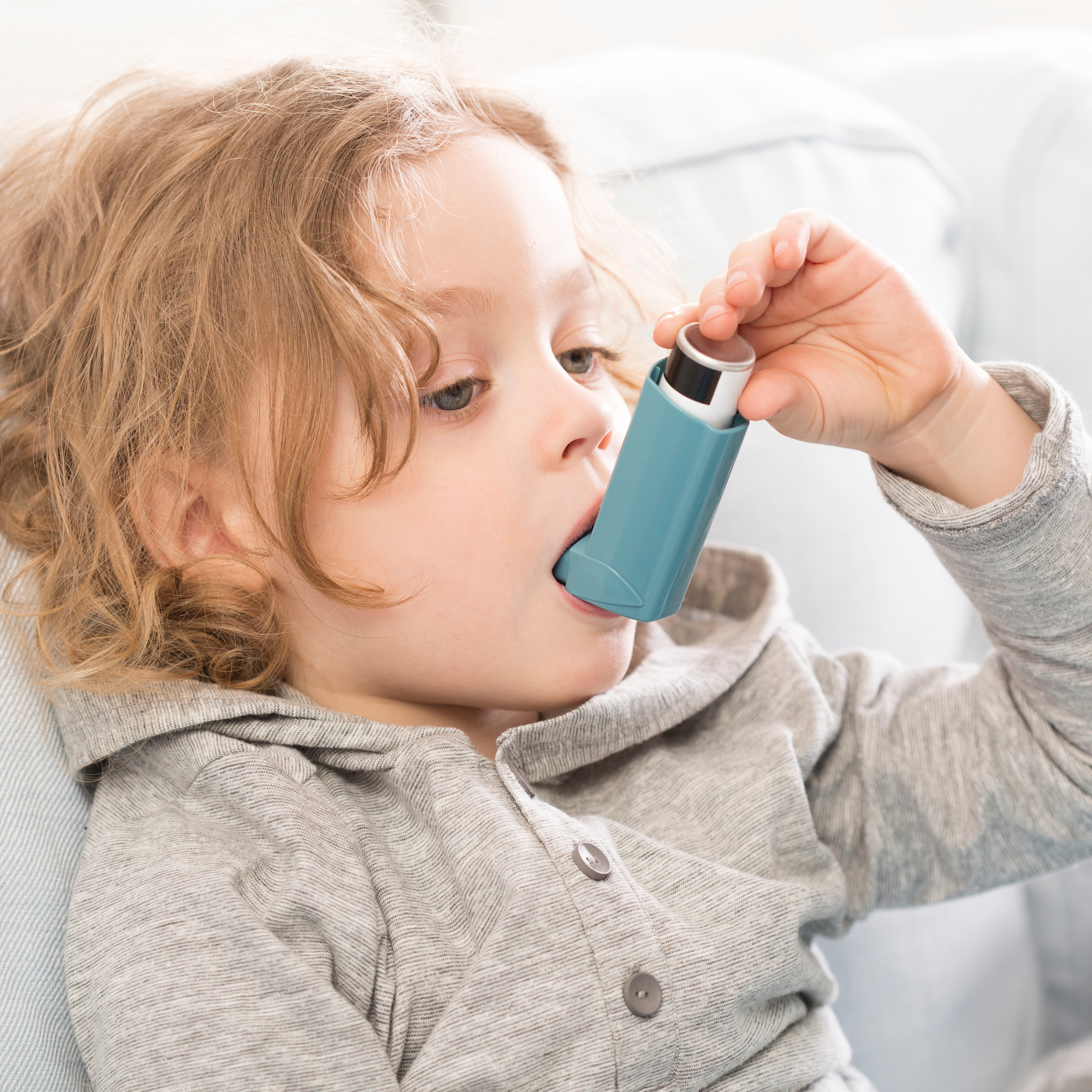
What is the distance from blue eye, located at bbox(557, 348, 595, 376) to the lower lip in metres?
0.17

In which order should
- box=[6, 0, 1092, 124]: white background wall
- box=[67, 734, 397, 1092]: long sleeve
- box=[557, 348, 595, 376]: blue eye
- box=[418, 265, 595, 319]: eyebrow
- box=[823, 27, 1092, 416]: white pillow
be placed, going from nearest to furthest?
box=[67, 734, 397, 1092]: long sleeve < box=[418, 265, 595, 319]: eyebrow < box=[557, 348, 595, 376]: blue eye < box=[6, 0, 1092, 124]: white background wall < box=[823, 27, 1092, 416]: white pillow

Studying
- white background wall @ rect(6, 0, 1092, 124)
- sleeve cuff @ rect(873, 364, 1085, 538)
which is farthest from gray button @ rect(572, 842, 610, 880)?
white background wall @ rect(6, 0, 1092, 124)

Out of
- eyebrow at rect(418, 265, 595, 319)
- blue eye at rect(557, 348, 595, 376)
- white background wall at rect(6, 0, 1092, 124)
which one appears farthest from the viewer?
white background wall at rect(6, 0, 1092, 124)

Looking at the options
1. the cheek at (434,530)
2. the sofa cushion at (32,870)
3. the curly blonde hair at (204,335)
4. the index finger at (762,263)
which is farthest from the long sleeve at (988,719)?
the sofa cushion at (32,870)

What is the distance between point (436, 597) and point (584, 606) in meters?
0.10

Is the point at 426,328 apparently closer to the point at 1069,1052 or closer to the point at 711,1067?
the point at 711,1067

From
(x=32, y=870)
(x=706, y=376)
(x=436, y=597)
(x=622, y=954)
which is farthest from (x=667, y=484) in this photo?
(x=32, y=870)

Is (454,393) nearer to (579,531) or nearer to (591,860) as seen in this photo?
(579,531)

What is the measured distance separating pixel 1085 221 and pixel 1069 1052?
0.85 m

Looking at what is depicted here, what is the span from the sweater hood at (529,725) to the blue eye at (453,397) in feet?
0.74

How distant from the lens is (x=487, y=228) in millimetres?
713

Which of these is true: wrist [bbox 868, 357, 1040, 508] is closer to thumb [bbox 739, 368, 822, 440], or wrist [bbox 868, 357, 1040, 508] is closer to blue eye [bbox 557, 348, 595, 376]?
thumb [bbox 739, 368, 822, 440]

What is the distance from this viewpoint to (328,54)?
81 cm

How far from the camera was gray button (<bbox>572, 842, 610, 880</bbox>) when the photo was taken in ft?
2.21
